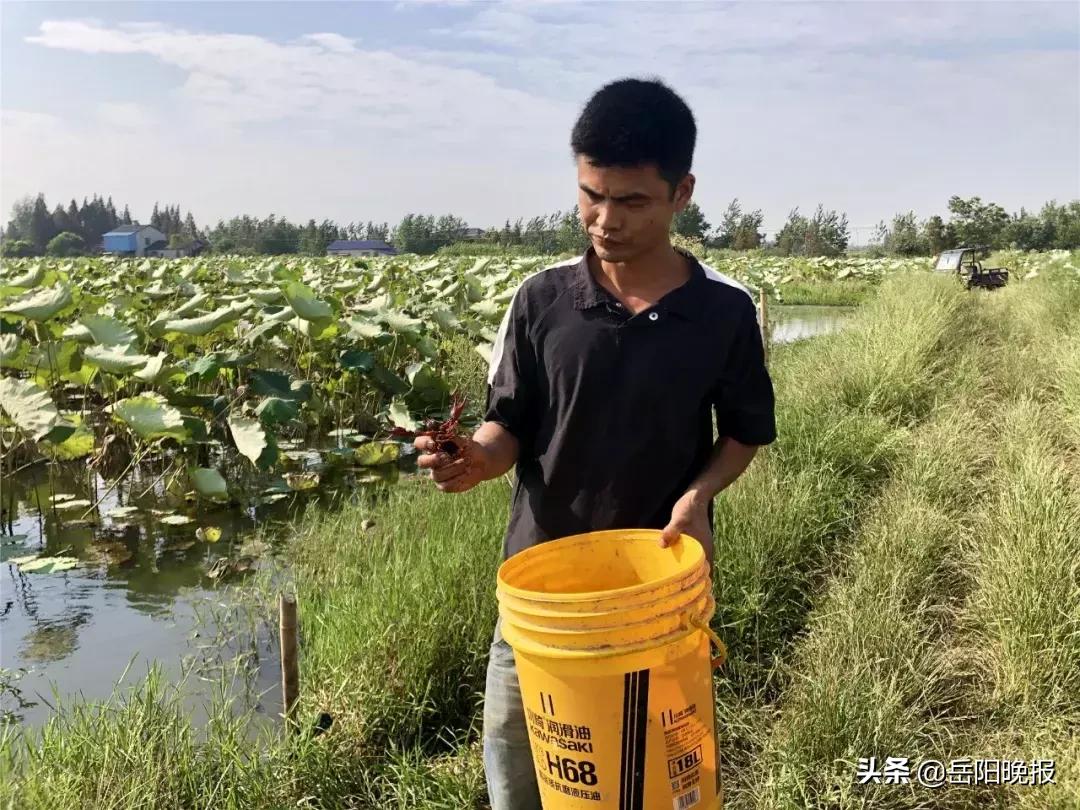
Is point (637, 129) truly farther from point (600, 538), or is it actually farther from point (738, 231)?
point (738, 231)

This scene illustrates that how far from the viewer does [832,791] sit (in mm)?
1935

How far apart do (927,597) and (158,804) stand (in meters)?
2.22

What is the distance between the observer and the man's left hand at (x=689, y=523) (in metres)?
1.33

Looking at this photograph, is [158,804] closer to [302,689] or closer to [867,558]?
[302,689]

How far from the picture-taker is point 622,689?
1170 millimetres

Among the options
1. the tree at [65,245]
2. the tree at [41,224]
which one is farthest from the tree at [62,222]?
the tree at [65,245]

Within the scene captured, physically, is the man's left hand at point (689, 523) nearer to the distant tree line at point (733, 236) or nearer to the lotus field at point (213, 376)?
the lotus field at point (213, 376)

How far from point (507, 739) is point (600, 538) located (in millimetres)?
444

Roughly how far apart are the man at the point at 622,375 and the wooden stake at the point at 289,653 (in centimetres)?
78

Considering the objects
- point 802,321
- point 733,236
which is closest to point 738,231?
point 733,236

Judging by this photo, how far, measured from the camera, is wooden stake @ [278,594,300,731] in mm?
2186

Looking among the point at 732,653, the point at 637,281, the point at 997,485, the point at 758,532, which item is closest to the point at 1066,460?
the point at 997,485

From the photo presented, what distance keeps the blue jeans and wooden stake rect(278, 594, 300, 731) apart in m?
0.78

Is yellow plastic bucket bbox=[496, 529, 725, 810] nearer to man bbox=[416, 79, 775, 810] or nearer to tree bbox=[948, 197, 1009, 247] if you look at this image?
man bbox=[416, 79, 775, 810]
